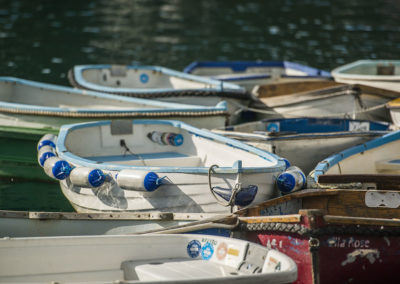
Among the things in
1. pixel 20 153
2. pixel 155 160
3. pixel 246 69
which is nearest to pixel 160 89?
pixel 20 153

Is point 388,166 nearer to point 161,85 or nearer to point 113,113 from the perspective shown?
point 113,113

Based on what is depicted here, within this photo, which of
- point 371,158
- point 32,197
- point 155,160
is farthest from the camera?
point 32,197

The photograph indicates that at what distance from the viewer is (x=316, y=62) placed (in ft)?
67.6

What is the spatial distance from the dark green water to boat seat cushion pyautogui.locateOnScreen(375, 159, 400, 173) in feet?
30.6

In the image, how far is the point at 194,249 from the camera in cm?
669

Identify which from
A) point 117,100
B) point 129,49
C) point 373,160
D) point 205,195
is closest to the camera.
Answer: point 205,195

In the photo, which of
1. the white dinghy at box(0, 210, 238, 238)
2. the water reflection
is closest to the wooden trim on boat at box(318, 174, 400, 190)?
the white dinghy at box(0, 210, 238, 238)

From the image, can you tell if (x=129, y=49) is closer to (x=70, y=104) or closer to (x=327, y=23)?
(x=327, y=23)

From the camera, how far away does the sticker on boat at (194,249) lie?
21.9 feet

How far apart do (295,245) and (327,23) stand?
68.1 ft

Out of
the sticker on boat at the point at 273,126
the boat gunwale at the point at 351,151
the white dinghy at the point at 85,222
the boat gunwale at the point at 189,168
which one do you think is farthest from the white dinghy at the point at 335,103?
the white dinghy at the point at 85,222

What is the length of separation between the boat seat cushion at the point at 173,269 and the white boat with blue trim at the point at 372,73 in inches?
331

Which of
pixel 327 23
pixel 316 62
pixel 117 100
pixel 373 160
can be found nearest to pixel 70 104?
pixel 117 100

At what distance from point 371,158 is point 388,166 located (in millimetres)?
241
